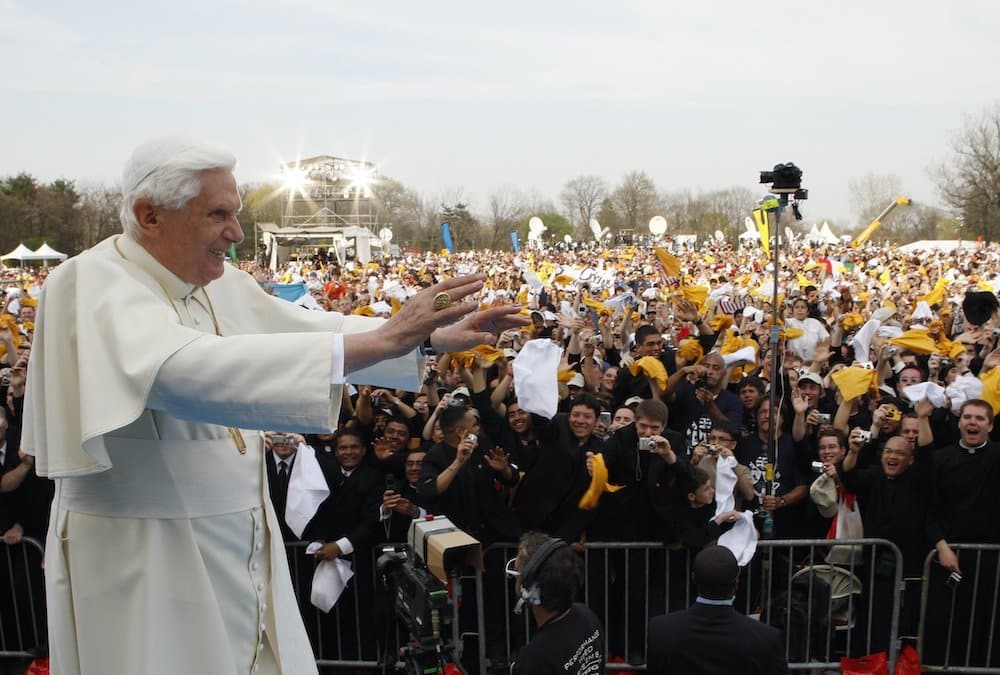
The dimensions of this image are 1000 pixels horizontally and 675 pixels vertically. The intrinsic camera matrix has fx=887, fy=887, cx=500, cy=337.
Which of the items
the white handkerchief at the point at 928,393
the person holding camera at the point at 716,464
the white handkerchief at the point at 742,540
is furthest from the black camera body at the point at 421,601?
the white handkerchief at the point at 928,393

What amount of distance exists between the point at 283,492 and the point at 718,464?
290 centimetres

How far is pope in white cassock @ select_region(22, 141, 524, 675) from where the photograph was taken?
173 cm

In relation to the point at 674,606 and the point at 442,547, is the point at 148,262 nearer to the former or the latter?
the point at 442,547

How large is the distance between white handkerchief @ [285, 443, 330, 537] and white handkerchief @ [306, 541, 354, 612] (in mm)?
197

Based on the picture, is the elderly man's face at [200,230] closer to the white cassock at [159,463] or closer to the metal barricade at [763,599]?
the white cassock at [159,463]

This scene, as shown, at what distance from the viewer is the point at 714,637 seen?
3658 millimetres

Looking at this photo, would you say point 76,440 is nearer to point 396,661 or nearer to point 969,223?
point 396,661

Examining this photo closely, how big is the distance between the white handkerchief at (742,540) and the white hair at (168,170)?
431 cm

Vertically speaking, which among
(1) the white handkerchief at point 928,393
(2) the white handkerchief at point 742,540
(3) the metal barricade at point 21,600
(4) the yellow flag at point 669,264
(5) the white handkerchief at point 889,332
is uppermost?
(4) the yellow flag at point 669,264

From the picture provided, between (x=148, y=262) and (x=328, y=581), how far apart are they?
393cm

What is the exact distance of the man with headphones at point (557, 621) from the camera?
359cm

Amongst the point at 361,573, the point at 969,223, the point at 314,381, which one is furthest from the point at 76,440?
the point at 969,223

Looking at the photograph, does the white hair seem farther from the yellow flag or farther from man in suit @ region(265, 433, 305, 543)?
the yellow flag

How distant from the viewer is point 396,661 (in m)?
5.75
